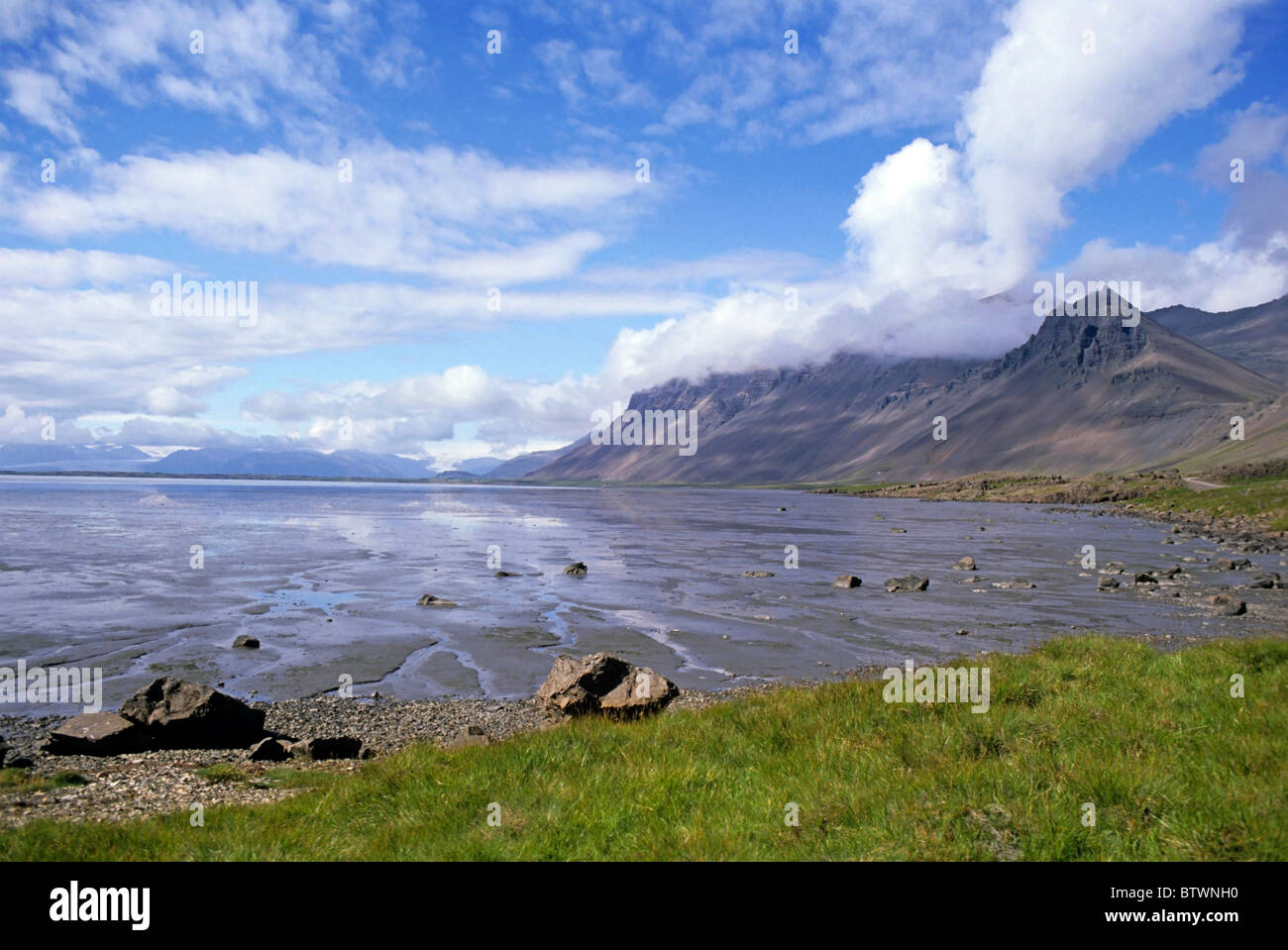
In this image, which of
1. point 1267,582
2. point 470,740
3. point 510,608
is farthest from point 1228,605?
point 470,740

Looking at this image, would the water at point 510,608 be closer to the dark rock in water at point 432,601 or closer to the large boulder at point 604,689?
the dark rock in water at point 432,601

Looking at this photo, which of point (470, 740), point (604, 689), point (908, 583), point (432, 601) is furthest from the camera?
point (908, 583)

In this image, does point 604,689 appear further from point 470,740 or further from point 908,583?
point 908,583

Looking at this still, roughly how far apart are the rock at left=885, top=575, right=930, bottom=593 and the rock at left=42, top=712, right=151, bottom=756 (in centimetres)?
3600

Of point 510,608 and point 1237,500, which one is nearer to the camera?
point 510,608

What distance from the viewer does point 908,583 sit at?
43656 mm

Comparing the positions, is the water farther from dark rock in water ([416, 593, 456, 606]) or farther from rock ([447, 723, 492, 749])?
rock ([447, 723, 492, 749])

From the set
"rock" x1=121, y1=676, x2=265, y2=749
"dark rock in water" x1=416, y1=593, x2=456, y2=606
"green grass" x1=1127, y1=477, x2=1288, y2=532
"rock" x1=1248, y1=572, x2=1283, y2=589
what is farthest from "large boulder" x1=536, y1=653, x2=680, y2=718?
"green grass" x1=1127, y1=477, x2=1288, y2=532

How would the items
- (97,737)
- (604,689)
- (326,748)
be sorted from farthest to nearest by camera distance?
(604,689)
(97,737)
(326,748)

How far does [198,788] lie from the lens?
12.8m

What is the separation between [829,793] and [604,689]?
9.73 m

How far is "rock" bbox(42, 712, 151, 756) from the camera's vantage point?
54.3ft
